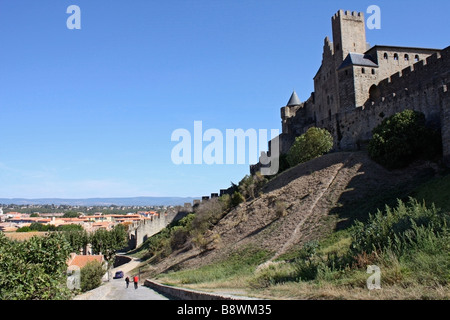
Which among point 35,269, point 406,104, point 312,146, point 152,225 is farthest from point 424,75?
point 152,225

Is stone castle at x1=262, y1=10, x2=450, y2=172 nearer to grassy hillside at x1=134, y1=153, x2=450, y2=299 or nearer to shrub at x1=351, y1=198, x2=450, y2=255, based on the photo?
grassy hillside at x1=134, y1=153, x2=450, y2=299

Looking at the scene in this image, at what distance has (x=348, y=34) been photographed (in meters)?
42.9

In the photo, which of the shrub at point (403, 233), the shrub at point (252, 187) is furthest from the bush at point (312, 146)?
the shrub at point (403, 233)

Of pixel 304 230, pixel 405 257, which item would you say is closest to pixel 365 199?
pixel 304 230

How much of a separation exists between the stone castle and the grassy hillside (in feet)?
15.4

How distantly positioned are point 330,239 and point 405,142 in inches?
402

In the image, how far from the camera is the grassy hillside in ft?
32.6

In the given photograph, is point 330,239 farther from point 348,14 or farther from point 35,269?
point 348,14

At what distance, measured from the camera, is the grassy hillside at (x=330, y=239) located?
32.6ft

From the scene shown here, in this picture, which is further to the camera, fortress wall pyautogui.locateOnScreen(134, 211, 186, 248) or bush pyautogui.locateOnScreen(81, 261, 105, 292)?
fortress wall pyautogui.locateOnScreen(134, 211, 186, 248)

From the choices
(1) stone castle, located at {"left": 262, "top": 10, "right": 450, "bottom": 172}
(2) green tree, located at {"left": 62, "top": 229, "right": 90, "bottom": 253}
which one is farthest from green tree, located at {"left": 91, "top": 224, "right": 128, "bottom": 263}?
(1) stone castle, located at {"left": 262, "top": 10, "right": 450, "bottom": 172}

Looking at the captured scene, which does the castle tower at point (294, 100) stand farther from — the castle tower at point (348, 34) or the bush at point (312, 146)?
the bush at point (312, 146)
